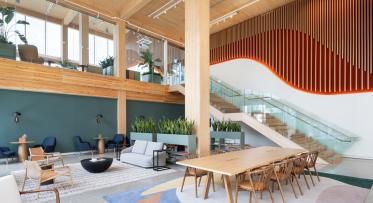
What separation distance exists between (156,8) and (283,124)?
7.28m

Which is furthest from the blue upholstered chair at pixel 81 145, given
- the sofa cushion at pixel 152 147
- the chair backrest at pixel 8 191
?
the chair backrest at pixel 8 191

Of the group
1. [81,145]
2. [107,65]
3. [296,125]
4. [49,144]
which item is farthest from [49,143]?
[296,125]

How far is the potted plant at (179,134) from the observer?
6254 millimetres

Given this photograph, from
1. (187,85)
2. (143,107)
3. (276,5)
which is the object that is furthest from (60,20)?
(276,5)

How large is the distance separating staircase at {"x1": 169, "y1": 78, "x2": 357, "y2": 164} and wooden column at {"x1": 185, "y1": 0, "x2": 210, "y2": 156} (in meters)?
2.47

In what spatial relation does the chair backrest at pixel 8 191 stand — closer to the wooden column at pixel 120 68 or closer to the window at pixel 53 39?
the wooden column at pixel 120 68

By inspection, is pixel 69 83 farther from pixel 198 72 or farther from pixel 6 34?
pixel 198 72

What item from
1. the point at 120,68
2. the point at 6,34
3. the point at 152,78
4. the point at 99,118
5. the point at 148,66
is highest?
the point at 6,34

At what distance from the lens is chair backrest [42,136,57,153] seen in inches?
305

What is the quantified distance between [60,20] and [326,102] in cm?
1309

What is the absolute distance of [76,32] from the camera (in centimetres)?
1260

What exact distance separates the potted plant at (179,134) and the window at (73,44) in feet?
24.8

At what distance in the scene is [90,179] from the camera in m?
5.17

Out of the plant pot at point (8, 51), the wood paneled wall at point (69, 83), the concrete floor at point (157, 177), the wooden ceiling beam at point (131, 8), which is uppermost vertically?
the wooden ceiling beam at point (131, 8)
